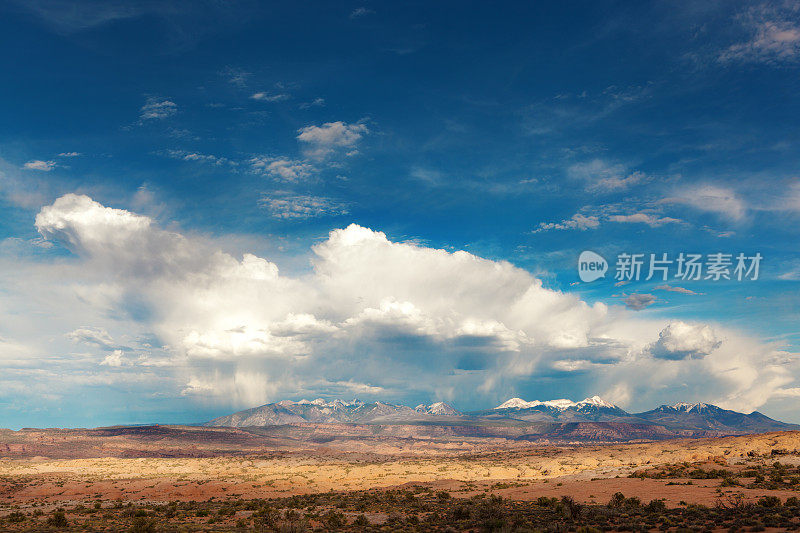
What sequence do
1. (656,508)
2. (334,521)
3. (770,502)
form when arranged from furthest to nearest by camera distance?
(334,521) → (656,508) → (770,502)

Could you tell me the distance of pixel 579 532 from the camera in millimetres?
29422

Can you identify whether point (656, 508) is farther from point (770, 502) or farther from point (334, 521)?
point (334, 521)

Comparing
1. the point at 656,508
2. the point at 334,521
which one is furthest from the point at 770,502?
the point at 334,521

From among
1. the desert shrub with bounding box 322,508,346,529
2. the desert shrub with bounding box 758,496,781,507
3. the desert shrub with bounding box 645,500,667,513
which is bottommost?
the desert shrub with bounding box 322,508,346,529

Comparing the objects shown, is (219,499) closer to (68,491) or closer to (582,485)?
(68,491)

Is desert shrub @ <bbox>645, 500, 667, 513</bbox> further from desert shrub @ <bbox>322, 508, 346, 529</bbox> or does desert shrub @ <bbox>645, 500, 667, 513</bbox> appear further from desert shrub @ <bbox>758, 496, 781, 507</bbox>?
desert shrub @ <bbox>322, 508, 346, 529</bbox>

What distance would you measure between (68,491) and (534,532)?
79.0 meters

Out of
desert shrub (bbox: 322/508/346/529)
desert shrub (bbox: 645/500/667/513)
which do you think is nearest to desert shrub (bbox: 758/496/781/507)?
desert shrub (bbox: 645/500/667/513)

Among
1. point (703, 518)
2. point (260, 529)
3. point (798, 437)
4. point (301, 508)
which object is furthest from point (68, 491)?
point (798, 437)

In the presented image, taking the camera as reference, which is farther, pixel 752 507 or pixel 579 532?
pixel 752 507

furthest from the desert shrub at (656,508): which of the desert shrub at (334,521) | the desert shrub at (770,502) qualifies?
the desert shrub at (334,521)

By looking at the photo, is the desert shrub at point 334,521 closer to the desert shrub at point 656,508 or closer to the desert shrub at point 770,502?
the desert shrub at point 656,508

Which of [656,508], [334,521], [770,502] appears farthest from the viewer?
[334,521]

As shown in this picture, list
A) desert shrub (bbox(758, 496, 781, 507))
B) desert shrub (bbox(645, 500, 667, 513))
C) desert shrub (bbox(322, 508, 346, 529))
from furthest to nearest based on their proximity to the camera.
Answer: desert shrub (bbox(322, 508, 346, 529)) → desert shrub (bbox(645, 500, 667, 513)) → desert shrub (bbox(758, 496, 781, 507))
